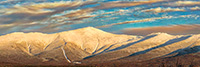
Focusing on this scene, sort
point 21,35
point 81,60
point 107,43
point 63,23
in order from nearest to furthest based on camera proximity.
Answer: point 81,60
point 107,43
point 21,35
point 63,23

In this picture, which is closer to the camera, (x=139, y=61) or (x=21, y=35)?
(x=139, y=61)

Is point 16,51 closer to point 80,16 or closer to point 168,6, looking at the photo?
point 80,16

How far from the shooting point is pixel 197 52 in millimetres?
26547

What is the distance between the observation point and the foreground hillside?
1029 inches

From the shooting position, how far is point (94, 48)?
1268 inches

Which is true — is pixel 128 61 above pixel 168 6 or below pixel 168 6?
below

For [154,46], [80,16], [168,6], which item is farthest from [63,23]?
[168,6]

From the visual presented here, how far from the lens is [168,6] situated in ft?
138

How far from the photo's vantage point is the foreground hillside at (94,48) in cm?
2614

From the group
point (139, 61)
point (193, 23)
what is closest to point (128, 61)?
point (139, 61)

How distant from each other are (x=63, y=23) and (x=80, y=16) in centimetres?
354

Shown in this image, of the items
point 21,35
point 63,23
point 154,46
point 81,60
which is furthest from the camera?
point 63,23

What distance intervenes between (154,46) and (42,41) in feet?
54.3

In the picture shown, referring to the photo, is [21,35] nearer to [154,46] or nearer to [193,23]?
[154,46]
